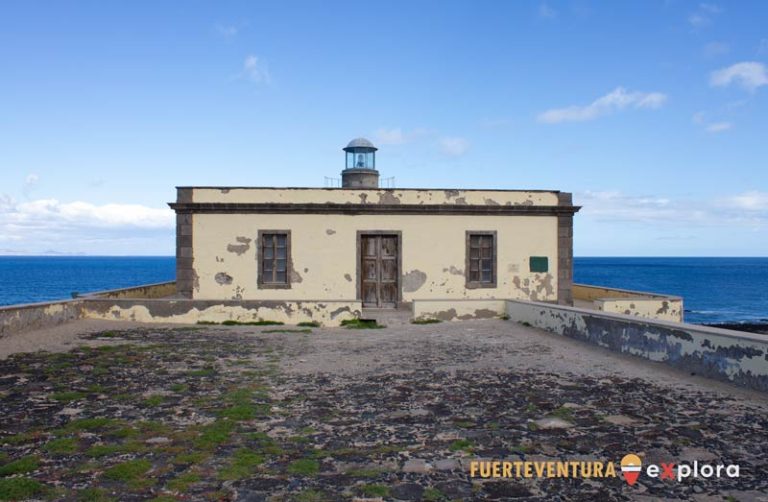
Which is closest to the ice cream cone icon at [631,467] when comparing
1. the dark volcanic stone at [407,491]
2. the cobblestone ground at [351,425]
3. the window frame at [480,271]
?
the cobblestone ground at [351,425]

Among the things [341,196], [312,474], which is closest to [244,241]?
[341,196]

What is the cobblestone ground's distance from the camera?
359 cm

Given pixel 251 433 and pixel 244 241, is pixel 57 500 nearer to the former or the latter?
pixel 251 433

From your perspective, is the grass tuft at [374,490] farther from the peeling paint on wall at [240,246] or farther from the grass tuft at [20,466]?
the peeling paint on wall at [240,246]

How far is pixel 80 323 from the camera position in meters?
11.8

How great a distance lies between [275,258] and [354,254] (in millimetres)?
2124

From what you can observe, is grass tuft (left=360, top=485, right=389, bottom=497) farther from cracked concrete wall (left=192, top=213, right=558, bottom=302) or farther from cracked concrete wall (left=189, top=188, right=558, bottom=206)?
cracked concrete wall (left=189, top=188, right=558, bottom=206)

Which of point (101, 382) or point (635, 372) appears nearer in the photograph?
point (101, 382)

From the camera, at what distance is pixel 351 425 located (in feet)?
15.8

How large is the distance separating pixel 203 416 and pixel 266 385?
1.30 m

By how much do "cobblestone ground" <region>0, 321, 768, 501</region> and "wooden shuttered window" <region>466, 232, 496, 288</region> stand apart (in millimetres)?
7244

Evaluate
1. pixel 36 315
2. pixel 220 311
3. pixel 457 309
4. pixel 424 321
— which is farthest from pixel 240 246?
pixel 457 309

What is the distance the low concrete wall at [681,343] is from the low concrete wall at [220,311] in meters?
4.96

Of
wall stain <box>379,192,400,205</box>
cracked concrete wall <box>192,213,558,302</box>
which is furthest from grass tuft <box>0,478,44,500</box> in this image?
wall stain <box>379,192,400,205</box>
